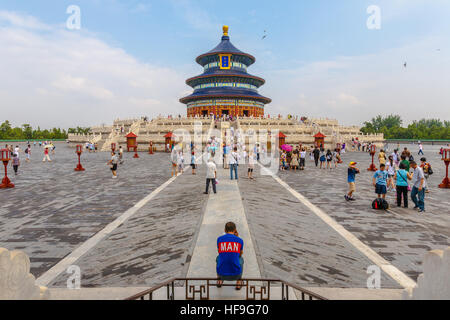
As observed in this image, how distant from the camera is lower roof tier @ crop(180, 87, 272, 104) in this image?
62.6 m

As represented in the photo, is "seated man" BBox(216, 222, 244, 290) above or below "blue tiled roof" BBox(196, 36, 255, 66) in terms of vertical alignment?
below

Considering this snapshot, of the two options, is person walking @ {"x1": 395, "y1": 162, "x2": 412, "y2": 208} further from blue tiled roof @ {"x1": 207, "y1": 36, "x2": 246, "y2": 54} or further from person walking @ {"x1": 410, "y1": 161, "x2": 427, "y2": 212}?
blue tiled roof @ {"x1": 207, "y1": 36, "x2": 246, "y2": 54}

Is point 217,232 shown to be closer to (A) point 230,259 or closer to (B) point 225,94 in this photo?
(A) point 230,259

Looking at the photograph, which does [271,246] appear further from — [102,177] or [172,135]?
[172,135]

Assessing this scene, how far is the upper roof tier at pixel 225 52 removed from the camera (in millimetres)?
67562

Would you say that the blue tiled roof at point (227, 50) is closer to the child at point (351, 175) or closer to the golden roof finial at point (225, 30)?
the golden roof finial at point (225, 30)

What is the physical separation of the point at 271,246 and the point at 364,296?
7.27 ft

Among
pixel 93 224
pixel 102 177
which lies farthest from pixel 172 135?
pixel 93 224

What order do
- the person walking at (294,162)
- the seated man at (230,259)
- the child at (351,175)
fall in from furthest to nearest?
the person walking at (294,162), the child at (351,175), the seated man at (230,259)

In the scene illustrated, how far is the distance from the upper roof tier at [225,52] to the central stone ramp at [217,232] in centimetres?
6095

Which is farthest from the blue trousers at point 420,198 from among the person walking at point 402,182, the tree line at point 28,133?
the tree line at point 28,133

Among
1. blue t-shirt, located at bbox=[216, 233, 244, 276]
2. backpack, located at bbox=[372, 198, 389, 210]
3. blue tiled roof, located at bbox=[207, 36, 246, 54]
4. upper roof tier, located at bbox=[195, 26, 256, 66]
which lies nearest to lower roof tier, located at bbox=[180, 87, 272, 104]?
upper roof tier, located at bbox=[195, 26, 256, 66]

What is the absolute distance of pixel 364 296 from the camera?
4777mm
